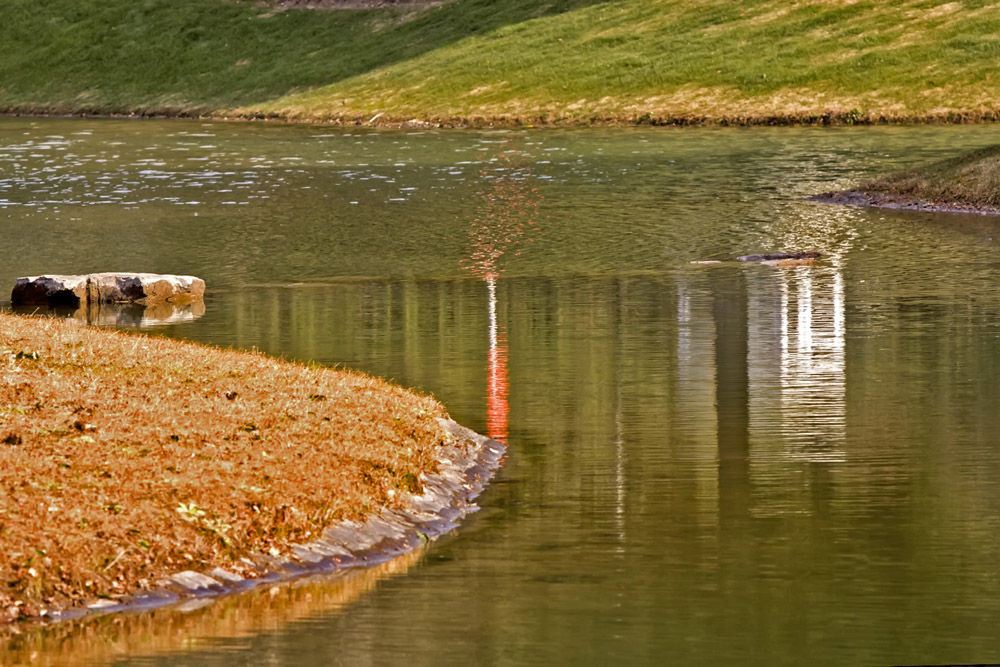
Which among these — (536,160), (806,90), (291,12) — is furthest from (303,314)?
(291,12)

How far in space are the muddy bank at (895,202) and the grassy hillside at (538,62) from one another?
2412cm

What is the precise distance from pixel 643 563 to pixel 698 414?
20.0 ft

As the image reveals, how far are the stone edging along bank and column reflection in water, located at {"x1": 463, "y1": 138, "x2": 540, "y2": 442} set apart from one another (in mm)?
1681

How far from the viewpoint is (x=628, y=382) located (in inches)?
869

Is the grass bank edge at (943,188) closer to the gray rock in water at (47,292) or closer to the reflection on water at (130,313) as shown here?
the reflection on water at (130,313)

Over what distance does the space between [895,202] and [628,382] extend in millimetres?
22890

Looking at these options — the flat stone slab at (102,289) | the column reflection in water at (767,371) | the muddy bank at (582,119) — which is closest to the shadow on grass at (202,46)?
the muddy bank at (582,119)

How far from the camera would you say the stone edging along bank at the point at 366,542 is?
13.1 meters

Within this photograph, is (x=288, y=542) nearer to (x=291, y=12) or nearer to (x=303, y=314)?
(x=303, y=314)

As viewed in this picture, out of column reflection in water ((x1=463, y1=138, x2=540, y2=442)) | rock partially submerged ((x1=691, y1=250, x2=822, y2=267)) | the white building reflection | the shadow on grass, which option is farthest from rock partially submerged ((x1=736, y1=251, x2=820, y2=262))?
the shadow on grass

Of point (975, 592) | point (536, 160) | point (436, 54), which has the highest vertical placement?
point (436, 54)

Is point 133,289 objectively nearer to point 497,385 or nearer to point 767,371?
point 497,385

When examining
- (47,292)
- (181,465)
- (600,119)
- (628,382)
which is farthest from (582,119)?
(181,465)

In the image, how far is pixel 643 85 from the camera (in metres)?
77.9
